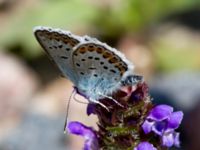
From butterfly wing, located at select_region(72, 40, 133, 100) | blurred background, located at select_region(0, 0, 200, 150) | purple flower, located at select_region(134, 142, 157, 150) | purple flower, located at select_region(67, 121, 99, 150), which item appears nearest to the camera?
purple flower, located at select_region(134, 142, 157, 150)

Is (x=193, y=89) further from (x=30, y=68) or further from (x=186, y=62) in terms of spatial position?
(x=30, y=68)

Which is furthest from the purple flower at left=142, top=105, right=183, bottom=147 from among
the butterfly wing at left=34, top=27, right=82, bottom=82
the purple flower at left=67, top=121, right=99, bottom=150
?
the butterfly wing at left=34, top=27, right=82, bottom=82

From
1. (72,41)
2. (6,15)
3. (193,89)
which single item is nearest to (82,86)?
(72,41)

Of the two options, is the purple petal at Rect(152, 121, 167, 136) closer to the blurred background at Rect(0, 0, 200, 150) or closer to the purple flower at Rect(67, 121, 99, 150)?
the purple flower at Rect(67, 121, 99, 150)

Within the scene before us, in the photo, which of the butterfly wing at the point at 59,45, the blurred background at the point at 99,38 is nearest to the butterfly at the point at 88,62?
the butterfly wing at the point at 59,45

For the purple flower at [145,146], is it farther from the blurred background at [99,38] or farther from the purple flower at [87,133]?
the blurred background at [99,38]

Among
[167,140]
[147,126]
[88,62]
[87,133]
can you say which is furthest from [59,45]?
[167,140]

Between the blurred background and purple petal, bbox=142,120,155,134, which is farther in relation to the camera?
the blurred background
